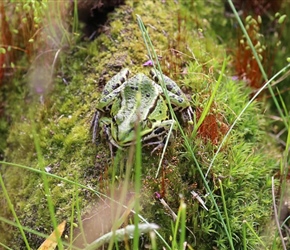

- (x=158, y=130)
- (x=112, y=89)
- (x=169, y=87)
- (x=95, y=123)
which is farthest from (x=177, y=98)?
(x=95, y=123)

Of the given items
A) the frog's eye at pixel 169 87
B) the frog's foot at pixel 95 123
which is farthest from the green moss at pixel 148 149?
the frog's eye at pixel 169 87

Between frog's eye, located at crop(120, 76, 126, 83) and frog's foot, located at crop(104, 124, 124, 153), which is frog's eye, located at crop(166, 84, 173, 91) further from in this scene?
frog's foot, located at crop(104, 124, 124, 153)

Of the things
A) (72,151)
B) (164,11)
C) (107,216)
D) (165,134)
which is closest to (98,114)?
(72,151)

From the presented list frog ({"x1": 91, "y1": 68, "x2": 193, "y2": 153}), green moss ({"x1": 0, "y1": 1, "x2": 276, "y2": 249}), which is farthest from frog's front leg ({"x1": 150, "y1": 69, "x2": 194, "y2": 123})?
green moss ({"x1": 0, "y1": 1, "x2": 276, "y2": 249})

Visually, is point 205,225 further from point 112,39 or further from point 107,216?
point 112,39

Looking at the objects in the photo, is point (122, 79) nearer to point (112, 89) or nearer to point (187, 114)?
point (112, 89)
